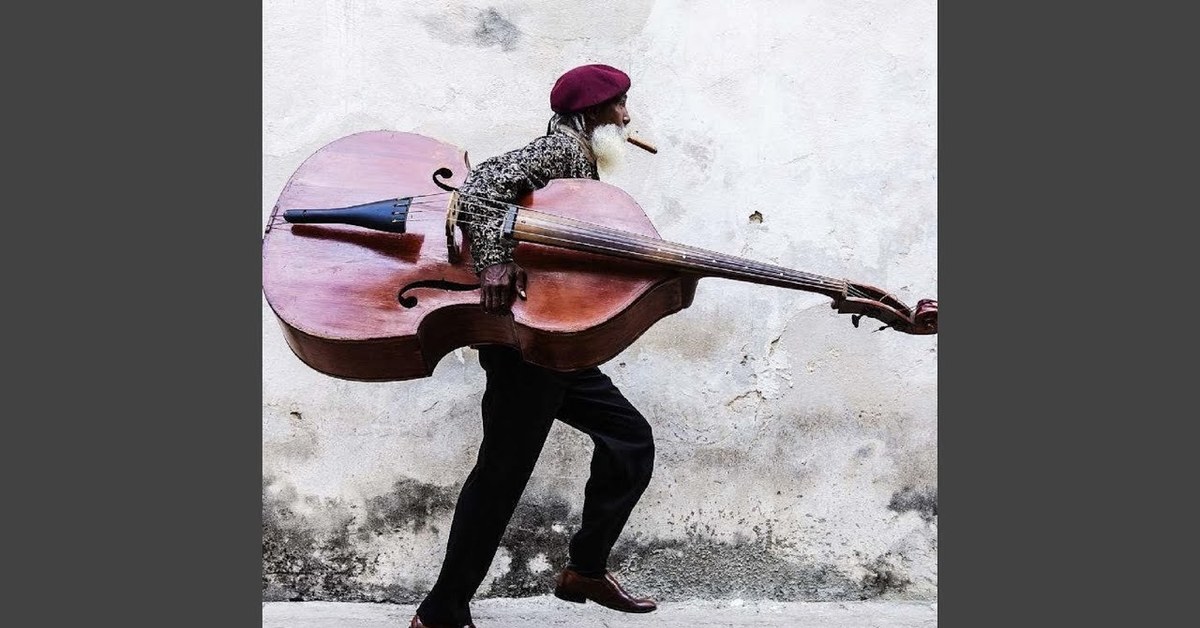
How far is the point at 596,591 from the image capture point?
3.97 metres

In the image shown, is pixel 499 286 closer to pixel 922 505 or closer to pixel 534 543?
pixel 534 543

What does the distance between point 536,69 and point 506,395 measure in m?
1.40

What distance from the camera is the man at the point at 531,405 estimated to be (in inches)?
129

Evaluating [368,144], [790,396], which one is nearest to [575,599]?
[790,396]

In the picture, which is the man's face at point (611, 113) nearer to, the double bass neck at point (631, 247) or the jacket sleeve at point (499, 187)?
the jacket sleeve at point (499, 187)

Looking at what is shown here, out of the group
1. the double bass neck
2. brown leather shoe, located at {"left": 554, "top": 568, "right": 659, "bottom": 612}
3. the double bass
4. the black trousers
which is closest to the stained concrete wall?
brown leather shoe, located at {"left": 554, "top": 568, "right": 659, "bottom": 612}

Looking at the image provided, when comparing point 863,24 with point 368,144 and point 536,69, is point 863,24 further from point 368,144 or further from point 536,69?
point 368,144

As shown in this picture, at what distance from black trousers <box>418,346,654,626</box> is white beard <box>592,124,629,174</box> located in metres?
0.64

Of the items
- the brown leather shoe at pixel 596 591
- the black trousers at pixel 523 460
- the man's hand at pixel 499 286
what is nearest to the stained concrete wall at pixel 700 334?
the brown leather shoe at pixel 596 591

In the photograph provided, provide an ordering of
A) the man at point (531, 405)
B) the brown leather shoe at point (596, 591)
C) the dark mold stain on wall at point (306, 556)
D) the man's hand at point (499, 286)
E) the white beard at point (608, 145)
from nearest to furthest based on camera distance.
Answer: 1. the man's hand at point (499, 286)
2. the man at point (531, 405)
3. the white beard at point (608, 145)
4. the brown leather shoe at point (596, 591)
5. the dark mold stain on wall at point (306, 556)

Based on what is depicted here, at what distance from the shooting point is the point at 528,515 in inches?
170

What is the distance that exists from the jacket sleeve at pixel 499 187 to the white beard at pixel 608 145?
14 centimetres

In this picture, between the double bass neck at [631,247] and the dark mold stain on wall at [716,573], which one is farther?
the dark mold stain on wall at [716,573]

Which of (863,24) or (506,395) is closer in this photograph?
(506,395)
